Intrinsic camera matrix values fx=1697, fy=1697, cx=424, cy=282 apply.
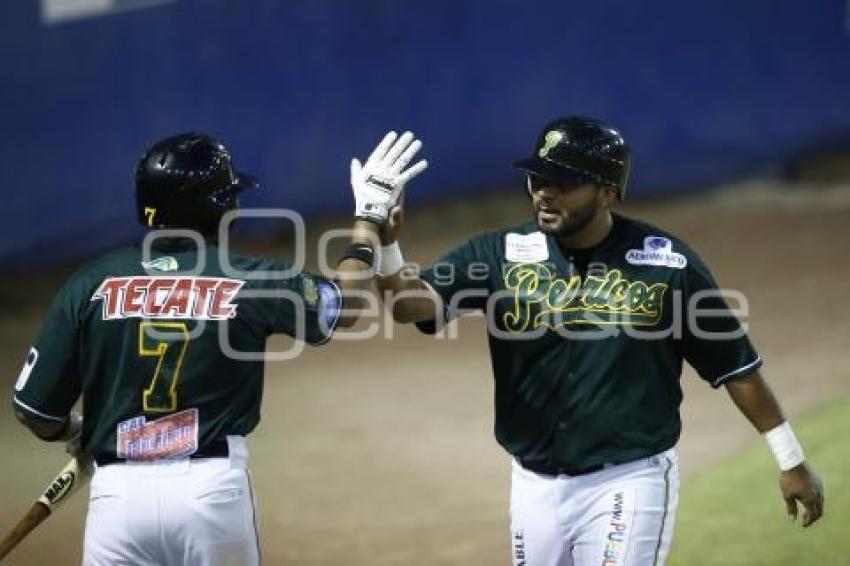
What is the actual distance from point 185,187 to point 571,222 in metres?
1.24

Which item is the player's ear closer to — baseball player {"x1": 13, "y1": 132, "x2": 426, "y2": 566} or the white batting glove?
the white batting glove

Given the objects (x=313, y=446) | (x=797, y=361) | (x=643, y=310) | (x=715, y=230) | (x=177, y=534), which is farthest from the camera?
(x=715, y=230)

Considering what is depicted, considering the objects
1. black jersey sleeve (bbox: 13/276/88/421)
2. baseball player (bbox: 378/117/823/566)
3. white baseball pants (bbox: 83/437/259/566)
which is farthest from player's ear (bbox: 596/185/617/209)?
black jersey sleeve (bbox: 13/276/88/421)

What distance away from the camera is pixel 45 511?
554 centimetres

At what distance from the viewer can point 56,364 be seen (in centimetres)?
500

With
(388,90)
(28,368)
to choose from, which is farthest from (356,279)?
(388,90)

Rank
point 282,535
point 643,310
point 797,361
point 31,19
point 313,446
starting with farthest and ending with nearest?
point 31,19 → point 797,361 → point 313,446 → point 282,535 → point 643,310

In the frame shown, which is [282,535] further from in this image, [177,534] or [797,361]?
[797,361]

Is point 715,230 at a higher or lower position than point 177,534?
lower

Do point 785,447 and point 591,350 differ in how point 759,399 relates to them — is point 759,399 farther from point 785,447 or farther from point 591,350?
point 591,350

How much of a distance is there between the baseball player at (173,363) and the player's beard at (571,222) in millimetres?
732

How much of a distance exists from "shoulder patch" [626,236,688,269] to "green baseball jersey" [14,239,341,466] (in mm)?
1046

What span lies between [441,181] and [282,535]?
5.88m

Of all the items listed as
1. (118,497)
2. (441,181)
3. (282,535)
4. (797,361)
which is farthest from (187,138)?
(441,181)
